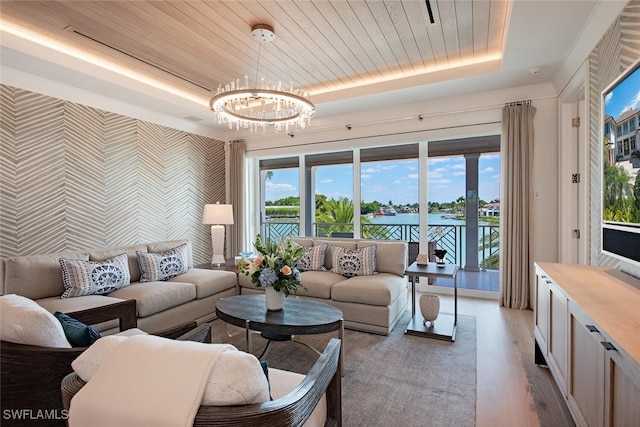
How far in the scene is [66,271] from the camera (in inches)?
116

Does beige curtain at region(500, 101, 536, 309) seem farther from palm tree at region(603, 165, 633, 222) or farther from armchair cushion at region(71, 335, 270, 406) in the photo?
armchair cushion at region(71, 335, 270, 406)

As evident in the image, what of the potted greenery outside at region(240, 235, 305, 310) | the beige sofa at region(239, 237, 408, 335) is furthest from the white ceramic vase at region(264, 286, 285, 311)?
the beige sofa at region(239, 237, 408, 335)

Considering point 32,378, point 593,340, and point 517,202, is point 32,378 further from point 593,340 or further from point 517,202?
point 517,202

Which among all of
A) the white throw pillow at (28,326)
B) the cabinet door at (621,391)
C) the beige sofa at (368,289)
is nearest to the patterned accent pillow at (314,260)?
the beige sofa at (368,289)

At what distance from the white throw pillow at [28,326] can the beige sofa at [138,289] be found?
4.95 ft

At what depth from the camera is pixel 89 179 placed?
400 centimetres

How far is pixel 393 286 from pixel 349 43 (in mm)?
2516

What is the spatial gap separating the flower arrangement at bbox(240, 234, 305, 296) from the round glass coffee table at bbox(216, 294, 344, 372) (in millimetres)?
209

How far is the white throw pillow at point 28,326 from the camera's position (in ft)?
4.15

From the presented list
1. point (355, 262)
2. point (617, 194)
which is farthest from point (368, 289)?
point (617, 194)

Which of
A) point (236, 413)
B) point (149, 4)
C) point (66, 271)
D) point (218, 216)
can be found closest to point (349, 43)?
point (149, 4)

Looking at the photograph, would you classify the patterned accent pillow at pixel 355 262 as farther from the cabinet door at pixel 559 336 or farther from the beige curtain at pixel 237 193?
the beige curtain at pixel 237 193

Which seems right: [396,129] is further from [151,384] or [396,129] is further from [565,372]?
[151,384]

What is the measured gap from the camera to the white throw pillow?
1266mm
